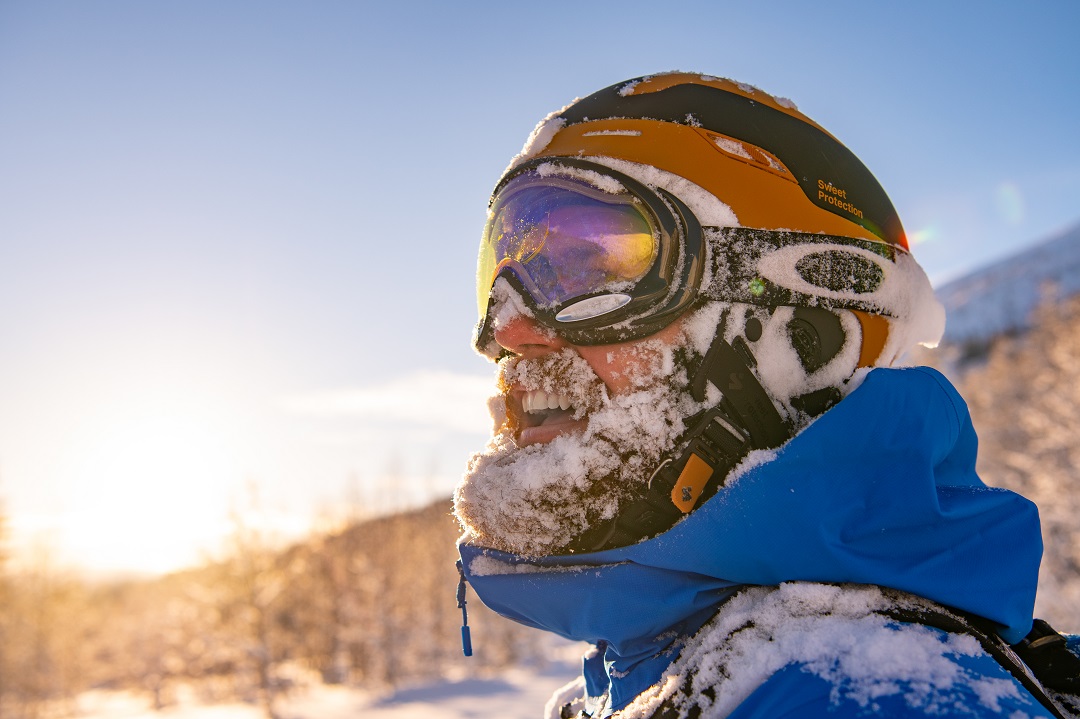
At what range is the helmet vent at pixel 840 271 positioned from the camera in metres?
1.65

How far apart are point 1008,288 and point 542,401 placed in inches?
5947

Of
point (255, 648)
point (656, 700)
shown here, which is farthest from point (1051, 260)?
point (656, 700)

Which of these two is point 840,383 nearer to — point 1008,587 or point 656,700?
point 1008,587

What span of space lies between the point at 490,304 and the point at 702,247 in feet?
2.17

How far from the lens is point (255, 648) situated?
24969mm

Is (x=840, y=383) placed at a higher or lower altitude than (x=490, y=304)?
lower

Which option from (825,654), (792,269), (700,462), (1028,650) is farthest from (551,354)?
(1028,650)

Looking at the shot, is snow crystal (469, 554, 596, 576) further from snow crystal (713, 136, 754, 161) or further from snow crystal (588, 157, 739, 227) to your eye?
snow crystal (713, 136, 754, 161)

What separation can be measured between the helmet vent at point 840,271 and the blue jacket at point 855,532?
37cm

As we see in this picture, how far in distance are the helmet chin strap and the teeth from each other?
0.31 m

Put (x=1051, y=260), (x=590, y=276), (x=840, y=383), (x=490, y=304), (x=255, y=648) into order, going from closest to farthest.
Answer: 1. (x=840, y=383)
2. (x=590, y=276)
3. (x=490, y=304)
4. (x=255, y=648)
5. (x=1051, y=260)

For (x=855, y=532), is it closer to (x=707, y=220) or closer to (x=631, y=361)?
(x=631, y=361)

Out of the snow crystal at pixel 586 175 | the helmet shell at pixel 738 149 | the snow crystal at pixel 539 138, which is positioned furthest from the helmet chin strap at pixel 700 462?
the snow crystal at pixel 539 138

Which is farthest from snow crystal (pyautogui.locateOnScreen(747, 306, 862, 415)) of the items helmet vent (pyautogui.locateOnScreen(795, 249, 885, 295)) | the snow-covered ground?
the snow-covered ground
